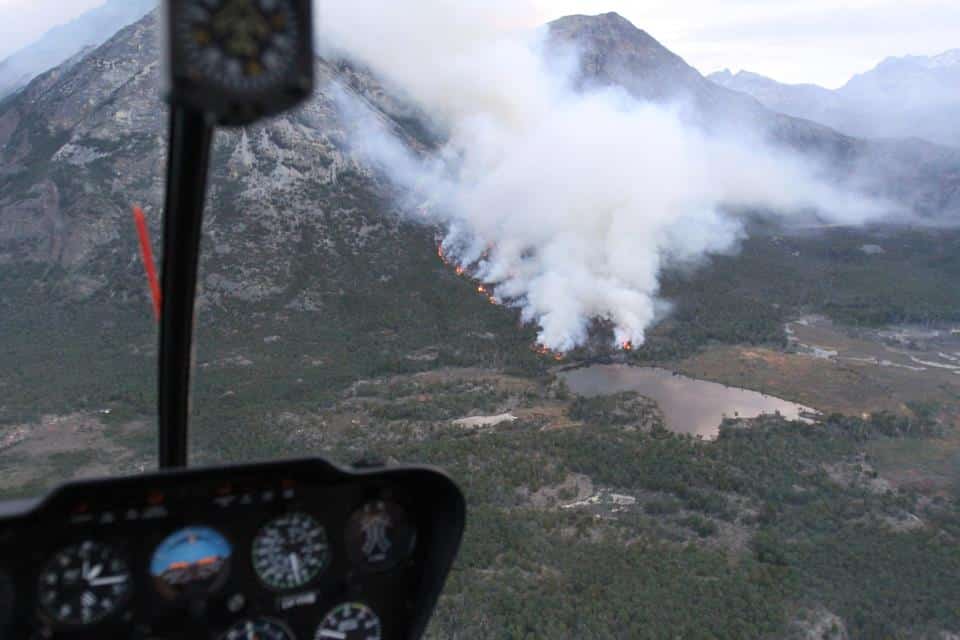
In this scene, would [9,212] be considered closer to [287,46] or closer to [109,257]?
[109,257]

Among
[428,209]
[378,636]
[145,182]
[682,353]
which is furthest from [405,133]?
[378,636]

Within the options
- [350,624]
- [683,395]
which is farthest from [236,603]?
[683,395]

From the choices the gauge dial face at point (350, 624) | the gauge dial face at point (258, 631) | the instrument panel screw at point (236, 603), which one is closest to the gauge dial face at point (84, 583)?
the instrument panel screw at point (236, 603)

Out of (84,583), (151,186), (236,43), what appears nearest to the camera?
(236,43)

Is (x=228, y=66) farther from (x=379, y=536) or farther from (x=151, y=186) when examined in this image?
(x=151, y=186)

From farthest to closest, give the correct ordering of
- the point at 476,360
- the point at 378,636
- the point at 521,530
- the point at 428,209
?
1. the point at 428,209
2. the point at 476,360
3. the point at 521,530
4. the point at 378,636

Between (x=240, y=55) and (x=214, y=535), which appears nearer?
(x=240, y=55)
